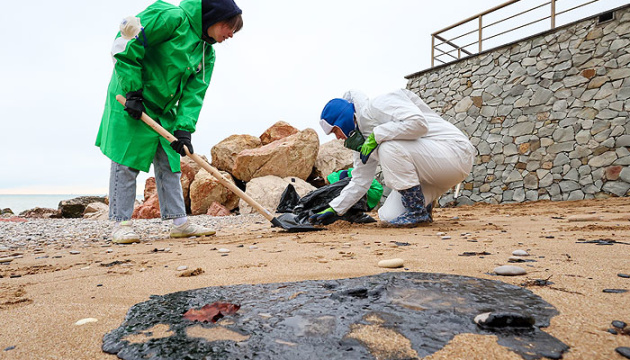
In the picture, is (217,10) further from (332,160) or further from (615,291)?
(332,160)

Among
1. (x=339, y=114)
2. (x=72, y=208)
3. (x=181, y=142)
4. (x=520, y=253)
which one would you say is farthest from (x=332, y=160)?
(x=72, y=208)

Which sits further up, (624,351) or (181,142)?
(181,142)

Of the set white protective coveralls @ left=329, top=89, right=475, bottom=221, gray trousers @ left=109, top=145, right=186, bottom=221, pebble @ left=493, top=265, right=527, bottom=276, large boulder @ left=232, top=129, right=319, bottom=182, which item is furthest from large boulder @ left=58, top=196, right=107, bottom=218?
pebble @ left=493, top=265, right=527, bottom=276

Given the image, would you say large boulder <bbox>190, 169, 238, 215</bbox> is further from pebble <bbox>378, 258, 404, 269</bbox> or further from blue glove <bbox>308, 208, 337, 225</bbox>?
pebble <bbox>378, 258, 404, 269</bbox>

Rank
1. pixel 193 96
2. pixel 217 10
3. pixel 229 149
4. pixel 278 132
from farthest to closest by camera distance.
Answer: pixel 278 132 < pixel 229 149 < pixel 193 96 < pixel 217 10

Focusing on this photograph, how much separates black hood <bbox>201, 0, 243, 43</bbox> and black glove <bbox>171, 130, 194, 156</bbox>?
3.24ft

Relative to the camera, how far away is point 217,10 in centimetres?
309

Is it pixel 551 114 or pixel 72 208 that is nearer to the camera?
pixel 551 114

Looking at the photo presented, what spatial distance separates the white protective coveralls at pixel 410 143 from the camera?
3.15 m

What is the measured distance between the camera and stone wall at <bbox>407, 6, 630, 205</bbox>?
22.2ft

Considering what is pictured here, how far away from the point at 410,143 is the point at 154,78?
2.36 metres

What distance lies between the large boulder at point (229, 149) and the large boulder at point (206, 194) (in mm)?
1219

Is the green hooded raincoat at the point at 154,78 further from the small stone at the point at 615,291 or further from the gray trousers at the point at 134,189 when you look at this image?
the small stone at the point at 615,291

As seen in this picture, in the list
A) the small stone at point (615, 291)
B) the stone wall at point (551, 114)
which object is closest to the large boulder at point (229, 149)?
the stone wall at point (551, 114)
